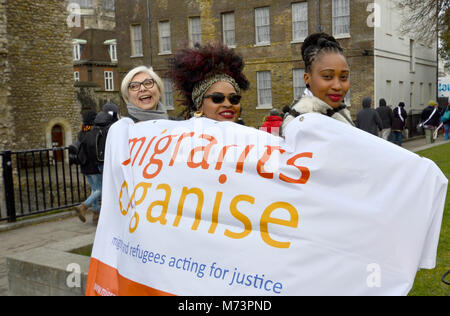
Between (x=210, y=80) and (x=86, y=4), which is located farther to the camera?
(x=86, y=4)

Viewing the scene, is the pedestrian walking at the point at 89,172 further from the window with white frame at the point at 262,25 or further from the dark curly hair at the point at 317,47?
the window with white frame at the point at 262,25

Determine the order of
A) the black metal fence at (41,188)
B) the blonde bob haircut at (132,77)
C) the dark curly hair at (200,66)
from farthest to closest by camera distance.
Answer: the black metal fence at (41,188) < the blonde bob haircut at (132,77) < the dark curly hair at (200,66)

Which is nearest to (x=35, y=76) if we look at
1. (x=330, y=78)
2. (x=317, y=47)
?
(x=317, y=47)

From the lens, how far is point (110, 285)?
2457 millimetres

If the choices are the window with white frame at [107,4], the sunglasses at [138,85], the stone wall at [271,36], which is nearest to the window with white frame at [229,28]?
the stone wall at [271,36]

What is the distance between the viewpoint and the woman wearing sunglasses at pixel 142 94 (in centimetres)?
365

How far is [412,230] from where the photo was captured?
1874 millimetres

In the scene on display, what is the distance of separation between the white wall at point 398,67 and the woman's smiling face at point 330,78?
21.1 meters

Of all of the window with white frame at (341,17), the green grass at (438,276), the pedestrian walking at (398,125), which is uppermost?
the window with white frame at (341,17)

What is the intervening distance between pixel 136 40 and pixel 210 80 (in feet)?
100

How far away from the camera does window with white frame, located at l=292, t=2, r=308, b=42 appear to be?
85.4ft

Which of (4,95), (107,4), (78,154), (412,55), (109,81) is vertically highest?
(107,4)

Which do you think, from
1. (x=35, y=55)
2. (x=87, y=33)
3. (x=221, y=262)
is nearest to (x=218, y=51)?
(x=221, y=262)

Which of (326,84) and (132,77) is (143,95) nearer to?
(132,77)
